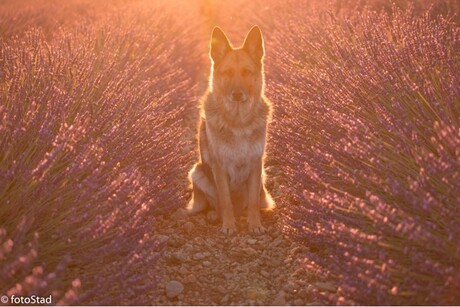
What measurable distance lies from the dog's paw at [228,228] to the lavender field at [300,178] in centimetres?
45

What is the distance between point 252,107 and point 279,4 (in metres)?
6.97

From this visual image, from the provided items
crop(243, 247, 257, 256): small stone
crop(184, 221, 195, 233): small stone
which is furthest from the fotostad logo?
crop(184, 221, 195, 233): small stone

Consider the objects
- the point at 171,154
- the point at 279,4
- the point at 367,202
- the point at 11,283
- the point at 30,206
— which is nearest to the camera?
the point at 11,283

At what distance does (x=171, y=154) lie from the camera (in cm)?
464

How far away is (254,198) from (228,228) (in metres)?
0.33

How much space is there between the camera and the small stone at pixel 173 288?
3.50 m

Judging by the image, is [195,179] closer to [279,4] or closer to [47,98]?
[47,98]

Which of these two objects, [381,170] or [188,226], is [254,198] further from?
[381,170]

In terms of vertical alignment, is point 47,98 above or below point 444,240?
above

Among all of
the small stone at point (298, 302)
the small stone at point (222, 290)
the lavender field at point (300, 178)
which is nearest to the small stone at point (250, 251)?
the lavender field at point (300, 178)

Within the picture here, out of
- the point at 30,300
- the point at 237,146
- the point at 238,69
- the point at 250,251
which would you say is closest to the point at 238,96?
the point at 238,69

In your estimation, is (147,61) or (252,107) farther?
(147,61)

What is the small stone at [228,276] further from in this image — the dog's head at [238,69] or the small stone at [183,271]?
the dog's head at [238,69]

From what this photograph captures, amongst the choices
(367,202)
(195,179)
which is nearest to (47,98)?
(195,179)
